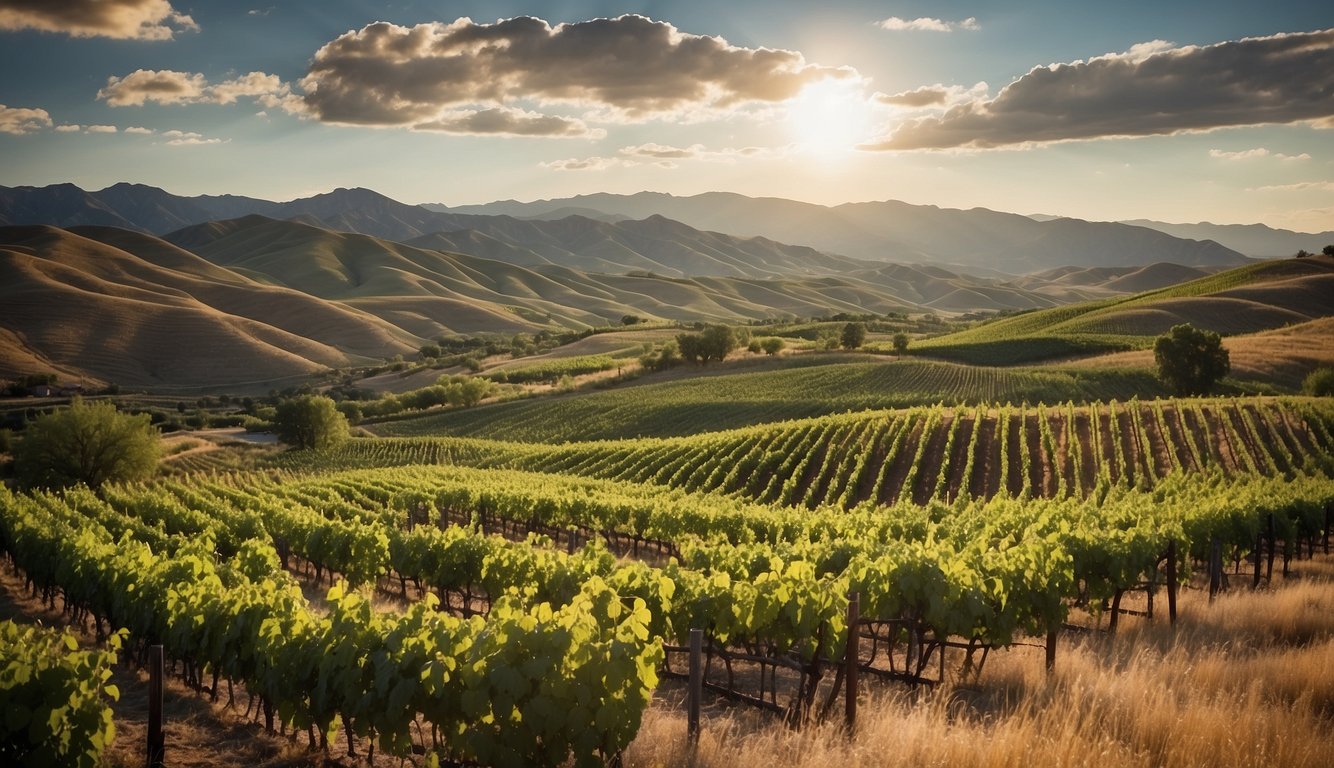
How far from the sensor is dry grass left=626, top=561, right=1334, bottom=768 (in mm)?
6562

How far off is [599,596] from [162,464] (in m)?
55.8

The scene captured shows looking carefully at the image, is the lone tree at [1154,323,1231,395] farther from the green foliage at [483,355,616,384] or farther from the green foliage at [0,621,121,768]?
the green foliage at [0,621,121,768]

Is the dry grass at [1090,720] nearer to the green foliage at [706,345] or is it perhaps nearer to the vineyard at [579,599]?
the vineyard at [579,599]

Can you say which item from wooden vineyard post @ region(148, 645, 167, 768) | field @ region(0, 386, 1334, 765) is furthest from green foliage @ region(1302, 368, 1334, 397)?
wooden vineyard post @ region(148, 645, 167, 768)

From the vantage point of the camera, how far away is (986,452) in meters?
36.9

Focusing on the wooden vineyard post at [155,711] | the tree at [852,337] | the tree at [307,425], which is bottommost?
the tree at [307,425]

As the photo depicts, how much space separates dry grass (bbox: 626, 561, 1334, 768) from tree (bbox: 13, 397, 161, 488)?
46972 mm

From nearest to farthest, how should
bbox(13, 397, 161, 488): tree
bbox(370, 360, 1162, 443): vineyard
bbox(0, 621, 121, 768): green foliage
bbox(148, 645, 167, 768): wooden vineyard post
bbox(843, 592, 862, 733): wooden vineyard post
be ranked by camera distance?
bbox(0, 621, 121, 768): green foliage → bbox(148, 645, 167, 768): wooden vineyard post → bbox(843, 592, 862, 733): wooden vineyard post → bbox(13, 397, 161, 488): tree → bbox(370, 360, 1162, 443): vineyard

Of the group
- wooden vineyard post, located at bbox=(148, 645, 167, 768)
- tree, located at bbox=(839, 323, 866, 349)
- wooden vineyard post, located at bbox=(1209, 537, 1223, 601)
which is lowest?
wooden vineyard post, located at bbox=(1209, 537, 1223, 601)

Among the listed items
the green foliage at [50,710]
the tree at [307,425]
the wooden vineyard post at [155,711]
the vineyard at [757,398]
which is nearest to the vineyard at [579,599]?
the wooden vineyard post at [155,711]

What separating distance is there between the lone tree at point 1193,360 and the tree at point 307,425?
61.3 meters

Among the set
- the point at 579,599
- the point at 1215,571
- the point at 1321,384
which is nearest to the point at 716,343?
the point at 1321,384

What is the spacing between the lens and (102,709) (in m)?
7.02

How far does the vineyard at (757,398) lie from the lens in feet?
193
